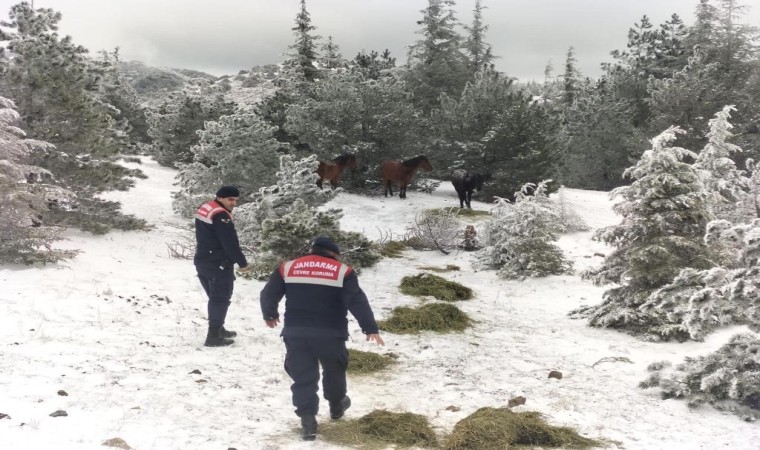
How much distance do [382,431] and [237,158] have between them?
37.8 ft

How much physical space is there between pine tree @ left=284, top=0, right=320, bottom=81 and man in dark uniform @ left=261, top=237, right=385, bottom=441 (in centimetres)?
2632

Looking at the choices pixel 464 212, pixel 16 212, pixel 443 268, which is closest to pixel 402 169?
pixel 464 212

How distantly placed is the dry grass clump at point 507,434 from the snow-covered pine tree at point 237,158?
1148cm

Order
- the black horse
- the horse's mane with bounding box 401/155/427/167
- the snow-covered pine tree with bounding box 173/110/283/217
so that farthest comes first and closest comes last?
the horse's mane with bounding box 401/155/427/167 → the black horse → the snow-covered pine tree with bounding box 173/110/283/217

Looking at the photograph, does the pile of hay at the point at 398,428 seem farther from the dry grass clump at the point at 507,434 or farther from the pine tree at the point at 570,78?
the pine tree at the point at 570,78

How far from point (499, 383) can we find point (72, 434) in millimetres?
4294

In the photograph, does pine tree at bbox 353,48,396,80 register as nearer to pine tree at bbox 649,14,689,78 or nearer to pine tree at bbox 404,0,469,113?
pine tree at bbox 404,0,469,113

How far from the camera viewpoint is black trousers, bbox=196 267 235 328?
6.54m

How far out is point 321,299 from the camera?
4.44m

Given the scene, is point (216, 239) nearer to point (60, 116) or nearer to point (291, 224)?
point (291, 224)

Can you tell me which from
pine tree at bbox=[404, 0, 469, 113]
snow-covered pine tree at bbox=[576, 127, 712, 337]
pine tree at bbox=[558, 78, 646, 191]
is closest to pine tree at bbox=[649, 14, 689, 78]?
pine tree at bbox=[558, 78, 646, 191]

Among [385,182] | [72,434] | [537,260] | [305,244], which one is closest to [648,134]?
[385,182]

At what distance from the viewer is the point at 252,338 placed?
7.10 m

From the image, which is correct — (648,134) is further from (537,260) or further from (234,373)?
(234,373)
